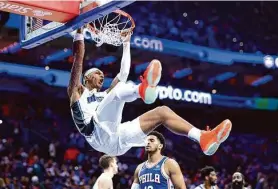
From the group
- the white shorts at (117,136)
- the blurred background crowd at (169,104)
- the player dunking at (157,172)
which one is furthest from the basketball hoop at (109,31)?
the blurred background crowd at (169,104)

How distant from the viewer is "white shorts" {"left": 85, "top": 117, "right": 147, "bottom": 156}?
5.69m

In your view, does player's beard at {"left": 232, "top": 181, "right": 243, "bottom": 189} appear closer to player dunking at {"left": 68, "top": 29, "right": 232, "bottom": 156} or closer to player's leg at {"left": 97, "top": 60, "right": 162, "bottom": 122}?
player dunking at {"left": 68, "top": 29, "right": 232, "bottom": 156}

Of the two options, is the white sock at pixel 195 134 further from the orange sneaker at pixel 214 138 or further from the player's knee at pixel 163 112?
the player's knee at pixel 163 112

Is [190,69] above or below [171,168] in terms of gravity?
above

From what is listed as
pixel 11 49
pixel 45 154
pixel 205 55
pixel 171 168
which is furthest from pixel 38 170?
pixel 205 55

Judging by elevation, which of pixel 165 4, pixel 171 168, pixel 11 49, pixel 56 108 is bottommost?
pixel 171 168

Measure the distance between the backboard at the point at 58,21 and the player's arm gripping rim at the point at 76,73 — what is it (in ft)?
0.52

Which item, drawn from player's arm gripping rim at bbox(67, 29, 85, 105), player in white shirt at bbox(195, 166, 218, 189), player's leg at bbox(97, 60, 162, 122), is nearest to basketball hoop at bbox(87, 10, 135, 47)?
player's arm gripping rim at bbox(67, 29, 85, 105)

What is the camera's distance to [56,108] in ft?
63.2

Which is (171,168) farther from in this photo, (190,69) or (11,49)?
(190,69)

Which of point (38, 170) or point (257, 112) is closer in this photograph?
point (38, 170)

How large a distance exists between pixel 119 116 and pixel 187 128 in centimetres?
71

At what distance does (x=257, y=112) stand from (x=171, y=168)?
18345 mm

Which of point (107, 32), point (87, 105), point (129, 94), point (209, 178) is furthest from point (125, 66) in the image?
point (209, 178)
